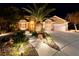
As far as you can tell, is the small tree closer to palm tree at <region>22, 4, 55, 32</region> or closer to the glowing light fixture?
palm tree at <region>22, 4, 55, 32</region>

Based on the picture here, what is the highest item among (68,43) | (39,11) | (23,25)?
(39,11)

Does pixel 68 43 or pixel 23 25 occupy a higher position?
pixel 23 25

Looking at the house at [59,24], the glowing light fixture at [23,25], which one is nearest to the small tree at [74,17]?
the house at [59,24]

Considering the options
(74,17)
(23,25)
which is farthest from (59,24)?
(23,25)

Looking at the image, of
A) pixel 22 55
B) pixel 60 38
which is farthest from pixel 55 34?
pixel 22 55

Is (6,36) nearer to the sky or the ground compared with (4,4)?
nearer to the ground

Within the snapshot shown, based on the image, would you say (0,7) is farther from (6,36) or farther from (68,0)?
(68,0)

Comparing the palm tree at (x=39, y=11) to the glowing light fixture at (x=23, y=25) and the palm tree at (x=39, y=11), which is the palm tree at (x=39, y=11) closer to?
the palm tree at (x=39, y=11)

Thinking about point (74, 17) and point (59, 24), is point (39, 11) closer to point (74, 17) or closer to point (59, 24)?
point (59, 24)

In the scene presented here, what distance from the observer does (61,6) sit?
19.0 ft

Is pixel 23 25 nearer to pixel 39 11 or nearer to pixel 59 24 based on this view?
pixel 39 11

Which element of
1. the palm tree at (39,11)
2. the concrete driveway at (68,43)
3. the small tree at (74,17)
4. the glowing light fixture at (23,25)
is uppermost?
the palm tree at (39,11)

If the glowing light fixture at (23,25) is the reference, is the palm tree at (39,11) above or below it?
above

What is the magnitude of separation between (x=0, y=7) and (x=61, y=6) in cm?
68
